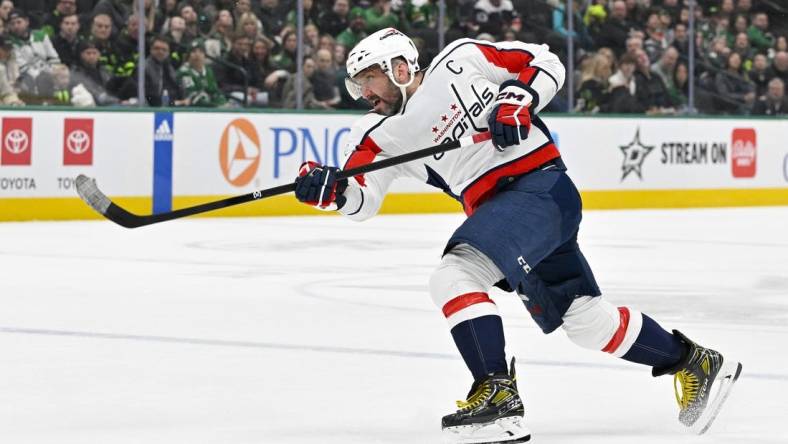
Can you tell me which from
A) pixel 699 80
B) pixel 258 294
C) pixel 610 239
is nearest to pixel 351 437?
pixel 258 294

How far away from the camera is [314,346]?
15.4 ft

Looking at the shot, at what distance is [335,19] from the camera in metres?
11.8

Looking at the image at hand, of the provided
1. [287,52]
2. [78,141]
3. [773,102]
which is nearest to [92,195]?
[78,141]

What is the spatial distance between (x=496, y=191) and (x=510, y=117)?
0.23 metres

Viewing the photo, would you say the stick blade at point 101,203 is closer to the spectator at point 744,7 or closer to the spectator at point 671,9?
the spectator at point 671,9

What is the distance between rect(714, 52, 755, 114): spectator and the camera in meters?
13.6

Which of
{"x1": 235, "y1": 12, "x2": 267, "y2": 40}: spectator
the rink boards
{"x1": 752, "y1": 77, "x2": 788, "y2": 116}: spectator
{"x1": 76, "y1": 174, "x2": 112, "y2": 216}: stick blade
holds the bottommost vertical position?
the rink boards

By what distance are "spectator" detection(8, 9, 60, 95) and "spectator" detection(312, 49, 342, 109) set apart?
2.20m

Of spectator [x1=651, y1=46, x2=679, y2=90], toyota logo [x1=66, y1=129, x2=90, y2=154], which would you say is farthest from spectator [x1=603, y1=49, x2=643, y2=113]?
toyota logo [x1=66, y1=129, x2=90, y2=154]

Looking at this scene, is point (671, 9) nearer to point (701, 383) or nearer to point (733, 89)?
point (733, 89)

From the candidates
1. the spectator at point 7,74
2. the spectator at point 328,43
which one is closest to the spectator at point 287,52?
the spectator at point 328,43

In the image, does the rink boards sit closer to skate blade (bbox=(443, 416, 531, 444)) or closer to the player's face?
the player's face

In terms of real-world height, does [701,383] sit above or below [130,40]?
below

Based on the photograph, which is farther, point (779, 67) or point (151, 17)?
point (779, 67)
